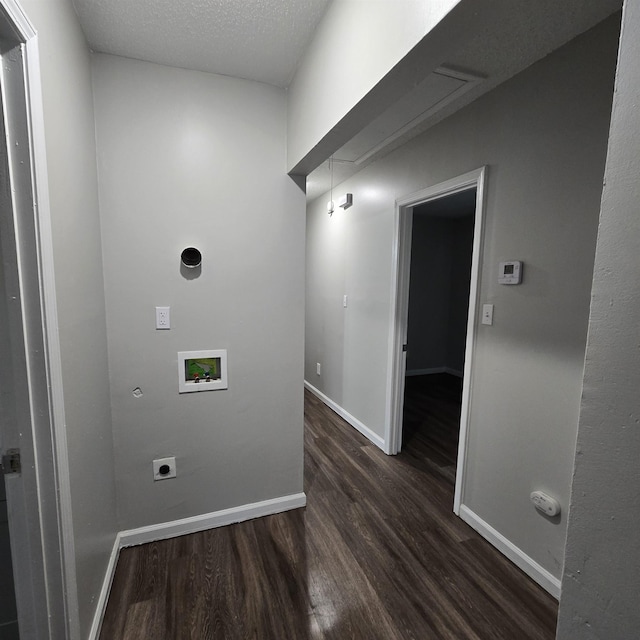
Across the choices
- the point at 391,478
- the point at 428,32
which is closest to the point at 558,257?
the point at 428,32

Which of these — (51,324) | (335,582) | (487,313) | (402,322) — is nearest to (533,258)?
(487,313)

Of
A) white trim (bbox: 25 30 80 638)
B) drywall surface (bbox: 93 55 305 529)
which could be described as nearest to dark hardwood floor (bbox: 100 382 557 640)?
drywall surface (bbox: 93 55 305 529)

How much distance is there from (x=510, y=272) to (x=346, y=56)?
1.23m

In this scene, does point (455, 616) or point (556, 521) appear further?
point (556, 521)

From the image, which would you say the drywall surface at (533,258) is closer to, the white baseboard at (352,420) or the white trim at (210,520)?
the white baseboard at (352,420)

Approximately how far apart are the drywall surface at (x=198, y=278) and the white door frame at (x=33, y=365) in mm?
717

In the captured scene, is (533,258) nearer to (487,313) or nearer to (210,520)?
(487,313)

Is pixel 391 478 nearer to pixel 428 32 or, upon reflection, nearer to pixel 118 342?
pixel 118 342

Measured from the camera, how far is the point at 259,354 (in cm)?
195

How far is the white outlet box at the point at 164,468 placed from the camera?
5.95 feet

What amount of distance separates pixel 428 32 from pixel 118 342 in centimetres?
172

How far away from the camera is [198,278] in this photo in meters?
1.78

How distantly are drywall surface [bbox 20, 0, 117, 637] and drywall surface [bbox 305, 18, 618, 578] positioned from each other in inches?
75.1

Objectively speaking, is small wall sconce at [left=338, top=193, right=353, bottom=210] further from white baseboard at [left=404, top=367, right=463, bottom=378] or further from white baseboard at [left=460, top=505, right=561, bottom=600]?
white baseboard at [left=404, top=367, right=463, bottom=378]
